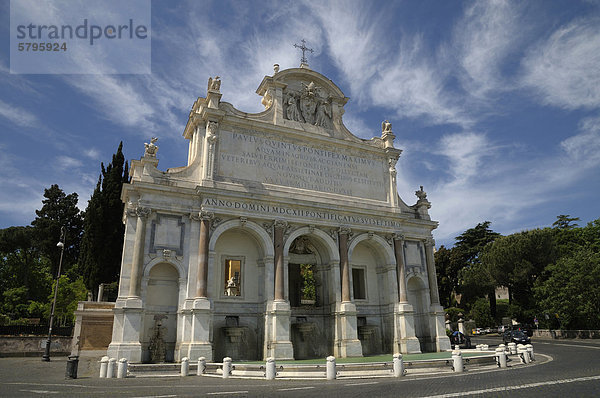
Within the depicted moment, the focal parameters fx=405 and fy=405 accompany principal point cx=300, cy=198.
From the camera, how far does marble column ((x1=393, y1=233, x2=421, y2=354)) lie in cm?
2530

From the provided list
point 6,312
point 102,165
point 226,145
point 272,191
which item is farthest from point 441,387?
point 6,312

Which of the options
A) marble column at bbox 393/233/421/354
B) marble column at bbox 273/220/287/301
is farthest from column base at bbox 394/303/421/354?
marble column at bbox 273/220/287/301

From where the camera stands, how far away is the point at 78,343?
21641 millimetres

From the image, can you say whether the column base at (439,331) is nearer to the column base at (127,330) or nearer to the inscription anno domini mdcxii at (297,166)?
the inscription anno domini mdcxii at (297,166)

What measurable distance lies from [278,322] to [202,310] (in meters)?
4.21

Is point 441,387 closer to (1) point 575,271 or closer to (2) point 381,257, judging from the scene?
(2) point 381,257

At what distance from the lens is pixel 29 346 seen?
89.2 feet

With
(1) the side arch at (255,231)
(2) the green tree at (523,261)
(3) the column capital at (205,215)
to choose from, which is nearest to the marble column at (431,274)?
(1) the side arch at (255,231)

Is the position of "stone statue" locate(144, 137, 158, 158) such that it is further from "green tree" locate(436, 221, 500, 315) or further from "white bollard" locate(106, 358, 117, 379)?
"green tree" locate(436, 221, 500, 315)

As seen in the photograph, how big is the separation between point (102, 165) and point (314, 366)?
103 ft

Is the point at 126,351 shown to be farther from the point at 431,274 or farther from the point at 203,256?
the point at 431,274

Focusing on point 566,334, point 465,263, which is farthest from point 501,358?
point 465,263

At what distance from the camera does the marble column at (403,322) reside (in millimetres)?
25297

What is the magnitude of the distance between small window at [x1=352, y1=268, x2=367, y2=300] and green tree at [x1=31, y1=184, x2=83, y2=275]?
38.2m
